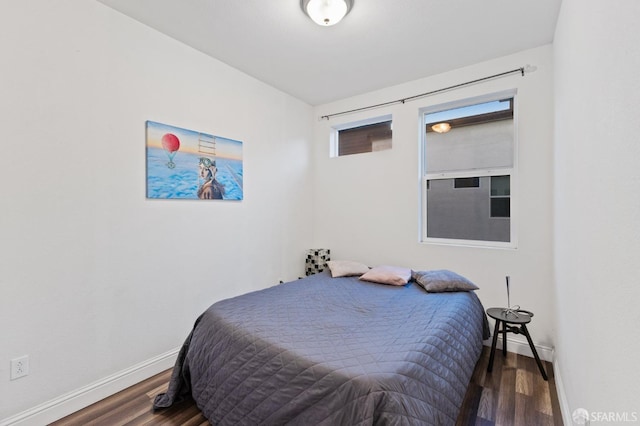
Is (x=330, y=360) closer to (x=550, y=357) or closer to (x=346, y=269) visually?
(x=346, y=269)

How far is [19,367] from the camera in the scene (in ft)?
5.47

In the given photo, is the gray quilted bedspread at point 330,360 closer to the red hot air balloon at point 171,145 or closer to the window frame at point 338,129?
the red hot air balloon at point 171,145

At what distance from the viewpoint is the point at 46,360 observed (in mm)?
1762

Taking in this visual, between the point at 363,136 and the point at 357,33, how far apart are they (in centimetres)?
150

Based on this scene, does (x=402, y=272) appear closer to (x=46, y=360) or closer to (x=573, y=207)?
(x=573, y=207)

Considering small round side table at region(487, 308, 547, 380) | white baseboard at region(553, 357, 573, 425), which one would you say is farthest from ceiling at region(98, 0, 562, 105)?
white baseboard at region(553, 357, 573, 425)

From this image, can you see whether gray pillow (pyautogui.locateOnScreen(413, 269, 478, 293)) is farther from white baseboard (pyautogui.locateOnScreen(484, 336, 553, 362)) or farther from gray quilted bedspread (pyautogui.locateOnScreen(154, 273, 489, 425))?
white baseboard (pyautogui.locateOnScreen(484, 336, 553, 362))

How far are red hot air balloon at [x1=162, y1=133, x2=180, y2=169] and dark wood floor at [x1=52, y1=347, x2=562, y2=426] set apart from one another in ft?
5.67

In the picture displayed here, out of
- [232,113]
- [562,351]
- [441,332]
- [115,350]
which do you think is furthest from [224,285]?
[562,351]

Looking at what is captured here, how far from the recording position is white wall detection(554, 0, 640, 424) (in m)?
0.73

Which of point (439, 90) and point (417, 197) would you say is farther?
point (417, 197)

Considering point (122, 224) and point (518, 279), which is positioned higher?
point (122, 224)

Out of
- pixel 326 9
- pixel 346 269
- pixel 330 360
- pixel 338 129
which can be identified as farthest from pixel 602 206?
pixel 338 129

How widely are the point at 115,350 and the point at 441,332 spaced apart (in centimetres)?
226
